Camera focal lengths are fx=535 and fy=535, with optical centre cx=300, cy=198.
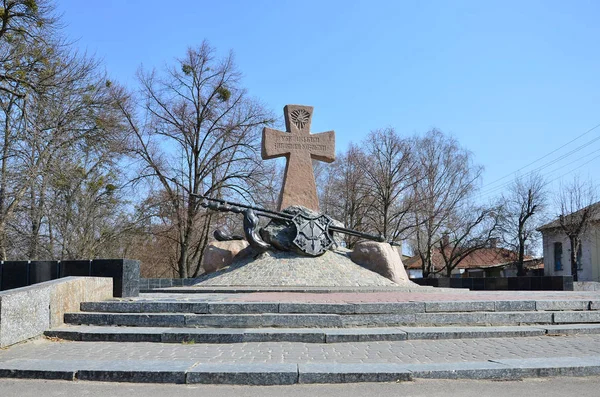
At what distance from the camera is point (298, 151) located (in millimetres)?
18188

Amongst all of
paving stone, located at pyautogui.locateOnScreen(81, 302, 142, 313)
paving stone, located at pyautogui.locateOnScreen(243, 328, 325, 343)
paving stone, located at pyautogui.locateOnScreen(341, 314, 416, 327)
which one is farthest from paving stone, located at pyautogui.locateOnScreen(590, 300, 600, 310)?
paving stone, located at pyautogui.locateOnScreen(81, 302, 142, 313)

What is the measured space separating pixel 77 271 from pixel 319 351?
5.75 m

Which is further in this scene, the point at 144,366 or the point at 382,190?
the point at 382,190

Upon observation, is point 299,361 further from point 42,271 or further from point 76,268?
point 42,271

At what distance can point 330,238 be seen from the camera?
16547 mm

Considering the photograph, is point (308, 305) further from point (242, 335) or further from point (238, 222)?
point (238, 222)

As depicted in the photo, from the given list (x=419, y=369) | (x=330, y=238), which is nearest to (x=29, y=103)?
(x=330, y=238)

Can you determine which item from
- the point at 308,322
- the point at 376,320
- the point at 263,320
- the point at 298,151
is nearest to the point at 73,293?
the point at 263,320

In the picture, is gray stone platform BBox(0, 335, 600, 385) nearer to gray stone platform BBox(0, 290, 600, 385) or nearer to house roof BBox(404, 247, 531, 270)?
gray stone platform BBox(0, 290, 600, 385)

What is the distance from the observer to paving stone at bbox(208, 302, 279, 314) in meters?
8.34

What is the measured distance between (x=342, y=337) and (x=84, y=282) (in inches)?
173

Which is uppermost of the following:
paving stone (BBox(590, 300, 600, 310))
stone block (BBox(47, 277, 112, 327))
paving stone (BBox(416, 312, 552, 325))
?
stone block (BBox(47, 277, 112, 327))

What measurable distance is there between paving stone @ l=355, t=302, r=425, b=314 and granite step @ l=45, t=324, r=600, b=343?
52cm

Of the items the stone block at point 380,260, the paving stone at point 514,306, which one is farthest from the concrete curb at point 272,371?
the stone block at point 380,260
